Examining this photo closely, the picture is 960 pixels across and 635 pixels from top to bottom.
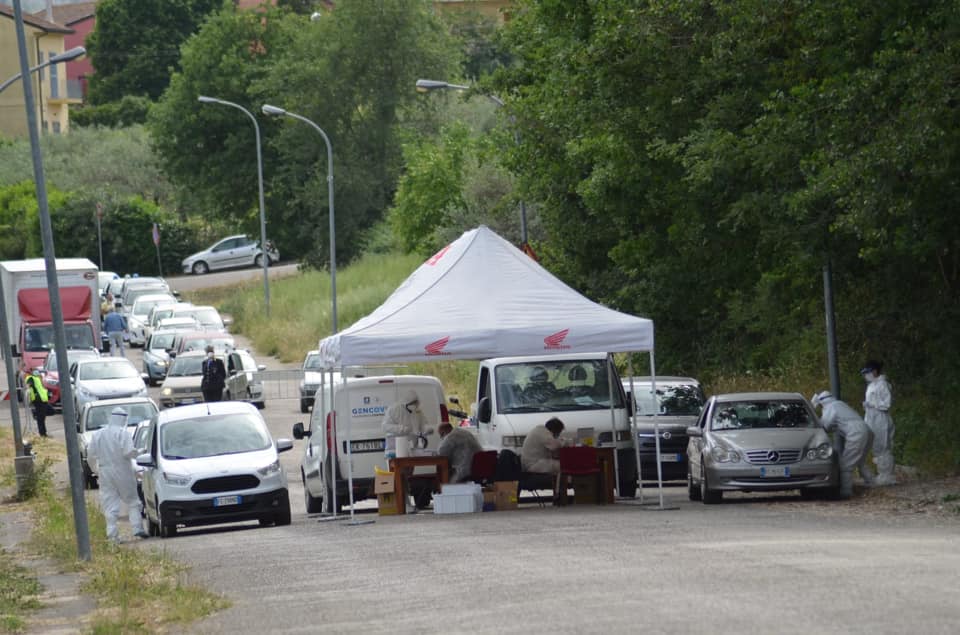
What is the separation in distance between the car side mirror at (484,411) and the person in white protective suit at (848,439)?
463 cm

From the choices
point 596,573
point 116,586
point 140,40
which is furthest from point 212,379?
point 140,40

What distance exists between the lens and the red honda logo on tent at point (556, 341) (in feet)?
66.9

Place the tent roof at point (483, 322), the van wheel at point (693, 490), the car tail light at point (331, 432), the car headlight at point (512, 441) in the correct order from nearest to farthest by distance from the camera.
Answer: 1. the tent roof at point (483, 322)
2. the car tail light at point (331, 432)
3. the van wheel at point (693, 490)
4. the car headlight at point (512, 441)

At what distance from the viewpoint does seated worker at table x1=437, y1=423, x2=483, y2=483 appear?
22078 millimetres

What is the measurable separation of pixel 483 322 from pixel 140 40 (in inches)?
3604

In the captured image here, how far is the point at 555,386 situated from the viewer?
24016 mm

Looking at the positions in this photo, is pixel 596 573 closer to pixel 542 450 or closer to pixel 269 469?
pixel 542 450

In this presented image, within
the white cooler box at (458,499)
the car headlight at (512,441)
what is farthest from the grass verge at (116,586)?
the car headlight at (512,441)

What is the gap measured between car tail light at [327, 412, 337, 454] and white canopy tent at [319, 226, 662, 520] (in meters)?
1.41

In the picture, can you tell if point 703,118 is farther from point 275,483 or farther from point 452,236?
point 452,236

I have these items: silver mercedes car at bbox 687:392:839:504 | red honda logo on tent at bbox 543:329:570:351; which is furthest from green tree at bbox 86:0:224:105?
red honda logo on tent at bbox 543:329:570:351

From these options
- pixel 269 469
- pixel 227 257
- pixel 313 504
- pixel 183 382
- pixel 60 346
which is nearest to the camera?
pixel 60 346

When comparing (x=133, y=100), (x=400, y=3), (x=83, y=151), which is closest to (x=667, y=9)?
(x=400, y=3)

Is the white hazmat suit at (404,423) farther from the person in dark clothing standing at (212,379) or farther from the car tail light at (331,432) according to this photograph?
the person in dark clothing standing at (212,379)
